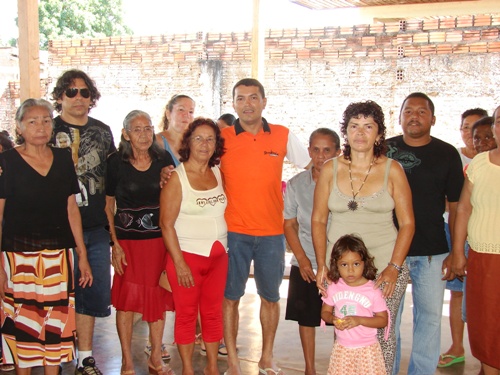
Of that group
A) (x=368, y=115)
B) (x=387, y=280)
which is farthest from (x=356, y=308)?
(x=368, y=115)

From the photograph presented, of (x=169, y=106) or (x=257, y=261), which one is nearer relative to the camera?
(x=257, y=261)

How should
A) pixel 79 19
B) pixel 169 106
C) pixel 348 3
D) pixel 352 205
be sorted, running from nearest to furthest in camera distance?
1. pixel 352 205
2. pixel 169 106
3. pixel 348 3
4. pixel 79 19

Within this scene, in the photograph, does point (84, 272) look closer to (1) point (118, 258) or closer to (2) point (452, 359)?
(1) point (118, 258)

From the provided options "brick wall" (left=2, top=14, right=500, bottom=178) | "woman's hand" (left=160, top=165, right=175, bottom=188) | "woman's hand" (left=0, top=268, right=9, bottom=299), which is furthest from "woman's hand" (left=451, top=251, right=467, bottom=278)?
"brick wall" (left=2, top=14, right=500, bottom=178)

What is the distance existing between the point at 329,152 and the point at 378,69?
6.16 m

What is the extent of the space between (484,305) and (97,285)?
2.41m

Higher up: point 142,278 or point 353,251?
point 353,251

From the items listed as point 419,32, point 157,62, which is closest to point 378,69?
point 419,32

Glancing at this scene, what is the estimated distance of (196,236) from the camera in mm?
3705

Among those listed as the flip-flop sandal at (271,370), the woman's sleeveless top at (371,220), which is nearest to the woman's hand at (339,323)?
the woman's sleeveless top at (371,220)

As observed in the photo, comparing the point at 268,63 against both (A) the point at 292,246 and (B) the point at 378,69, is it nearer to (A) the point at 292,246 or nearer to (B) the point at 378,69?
(B) the point at 378,69

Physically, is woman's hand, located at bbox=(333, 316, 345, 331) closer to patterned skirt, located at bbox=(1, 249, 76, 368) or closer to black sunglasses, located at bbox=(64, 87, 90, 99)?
patterned skirt, located at bbox=(1, 249, 76, 368)

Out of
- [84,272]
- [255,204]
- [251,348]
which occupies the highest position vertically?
[255,204]

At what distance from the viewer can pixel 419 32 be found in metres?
9.23
